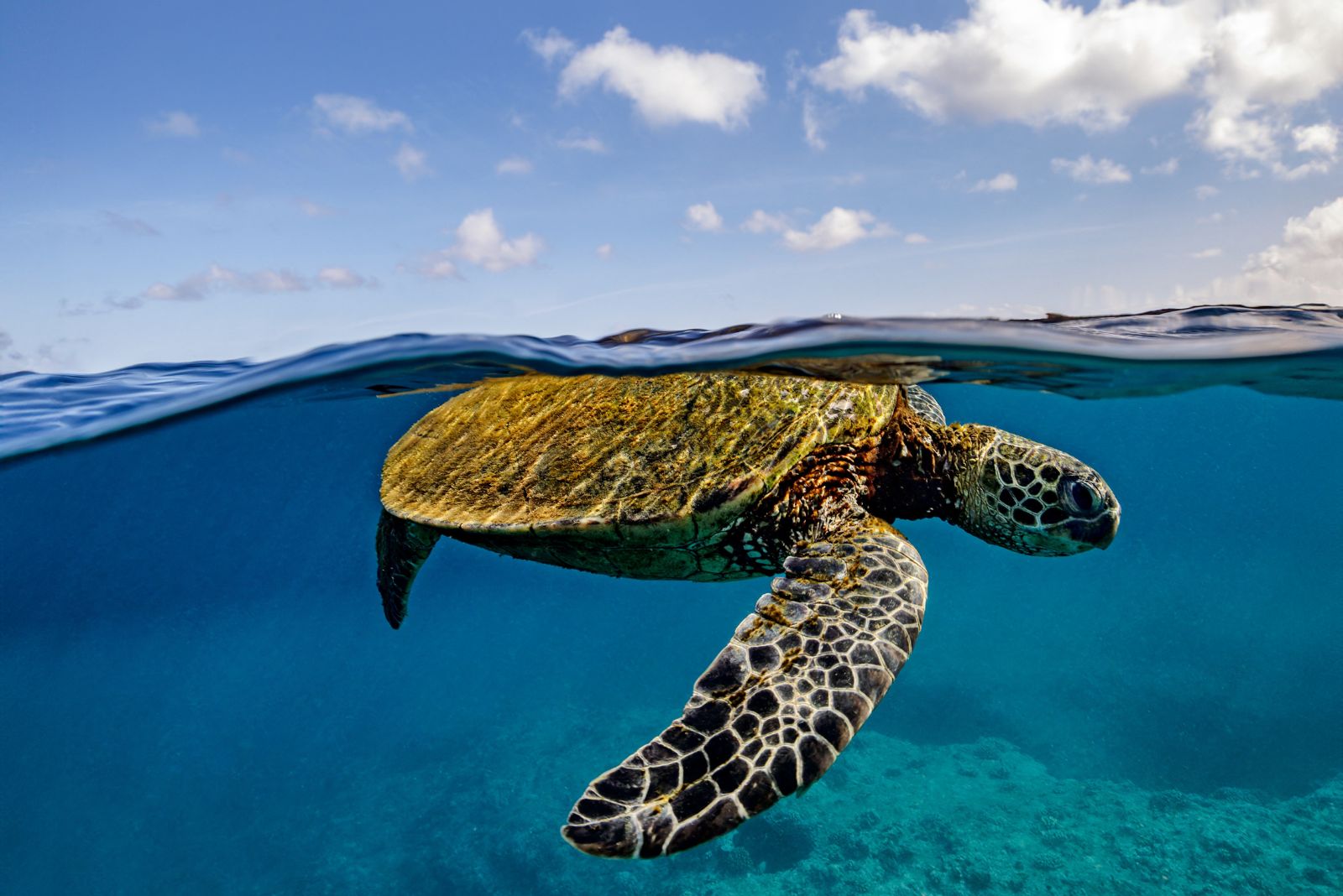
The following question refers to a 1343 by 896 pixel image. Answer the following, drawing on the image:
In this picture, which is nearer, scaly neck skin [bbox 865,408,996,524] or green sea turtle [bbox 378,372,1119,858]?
green sea turtle [bbox 378,372,1119,858]

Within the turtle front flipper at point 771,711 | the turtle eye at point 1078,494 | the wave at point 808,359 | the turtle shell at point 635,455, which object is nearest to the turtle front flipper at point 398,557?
the turtle shell at point 635,455

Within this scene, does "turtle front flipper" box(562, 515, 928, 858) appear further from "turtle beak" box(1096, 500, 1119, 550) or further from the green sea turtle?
"turtle beak" box(1096, 500, 1119, 550)

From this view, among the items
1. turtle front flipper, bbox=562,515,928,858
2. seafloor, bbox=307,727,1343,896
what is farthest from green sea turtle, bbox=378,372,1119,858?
seafloor, bbox=307,727,1343,896

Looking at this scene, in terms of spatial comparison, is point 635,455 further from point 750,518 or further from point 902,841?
point 902,841

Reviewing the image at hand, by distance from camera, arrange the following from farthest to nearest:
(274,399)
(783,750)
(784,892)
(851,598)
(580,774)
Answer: (580,774), (274,399), (784,892), (851,598), (783,750)

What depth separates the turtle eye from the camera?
15.4 feet

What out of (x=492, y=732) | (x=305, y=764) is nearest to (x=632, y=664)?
(x=492, y=732)

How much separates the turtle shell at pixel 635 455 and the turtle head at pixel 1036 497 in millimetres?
829

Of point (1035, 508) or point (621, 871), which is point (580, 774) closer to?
point (621, 871)

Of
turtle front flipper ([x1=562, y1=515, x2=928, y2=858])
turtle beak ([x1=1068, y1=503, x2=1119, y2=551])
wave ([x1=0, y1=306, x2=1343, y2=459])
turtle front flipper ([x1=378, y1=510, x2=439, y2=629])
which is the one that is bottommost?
turtle front flipper ([x1=378, y1=510, x2=439, y2=629])

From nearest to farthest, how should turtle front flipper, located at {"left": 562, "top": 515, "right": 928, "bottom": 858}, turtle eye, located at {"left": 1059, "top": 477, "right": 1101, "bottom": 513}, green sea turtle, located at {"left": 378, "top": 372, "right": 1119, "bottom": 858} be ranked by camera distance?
turtle front flipper, located at {"left": 562, "top": 515, "right": 928, "bottom": 858} → green sea turtle, located at {"left": 378, "top": 372, "right": 1119, "bottom": 858} → turtle eye, located at {"left": 1059, "top": 477, "right": 1101, "bottom": 513}

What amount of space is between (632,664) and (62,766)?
17.2 m

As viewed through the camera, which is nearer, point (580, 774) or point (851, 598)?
point (851, 598)

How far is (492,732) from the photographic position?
16359 mm
